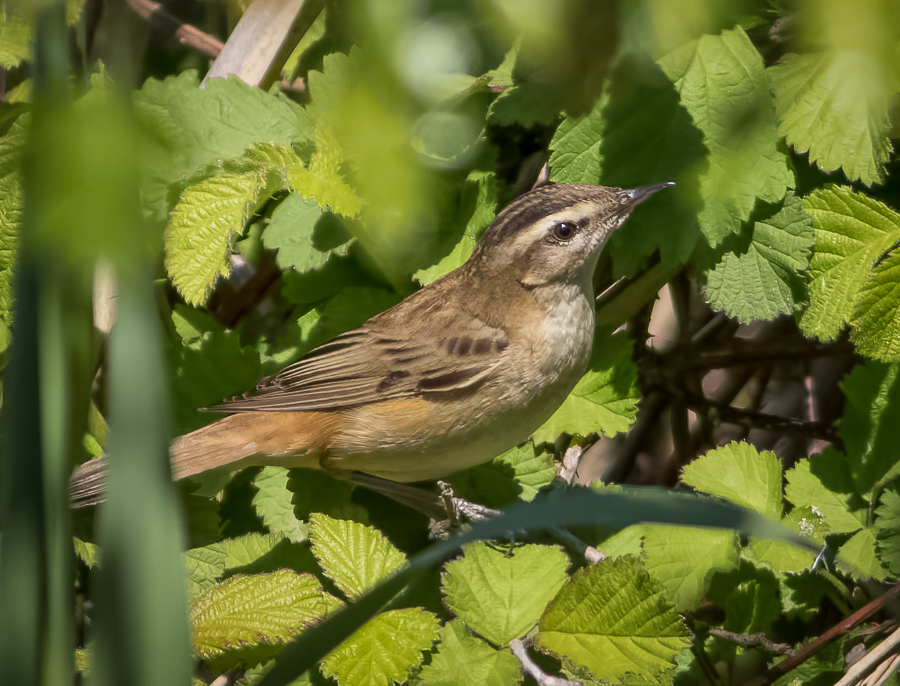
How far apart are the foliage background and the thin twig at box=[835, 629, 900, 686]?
0.33 ft

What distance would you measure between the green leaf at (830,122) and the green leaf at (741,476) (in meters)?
0.77

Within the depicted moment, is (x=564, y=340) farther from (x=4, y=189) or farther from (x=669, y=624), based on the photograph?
(x=4, y=189)

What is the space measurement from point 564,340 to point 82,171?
1666 millimetres

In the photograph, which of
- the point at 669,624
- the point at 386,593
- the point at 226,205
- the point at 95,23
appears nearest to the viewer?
the point at 386,593

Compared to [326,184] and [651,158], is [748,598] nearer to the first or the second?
[651,158]

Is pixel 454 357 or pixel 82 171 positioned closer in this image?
pixel 82 171

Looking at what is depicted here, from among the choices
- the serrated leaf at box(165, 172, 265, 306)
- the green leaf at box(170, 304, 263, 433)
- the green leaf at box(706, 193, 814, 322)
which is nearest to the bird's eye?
the green leaf at box(706, 193, 814, 322)

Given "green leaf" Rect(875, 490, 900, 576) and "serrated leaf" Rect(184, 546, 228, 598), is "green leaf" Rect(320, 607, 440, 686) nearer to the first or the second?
"serrated leaf" Rect(184, 546, 228, 598)

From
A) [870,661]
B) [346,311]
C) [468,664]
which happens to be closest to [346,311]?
[346,311]

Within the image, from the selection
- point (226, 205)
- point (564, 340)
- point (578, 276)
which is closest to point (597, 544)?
point (564, 340)

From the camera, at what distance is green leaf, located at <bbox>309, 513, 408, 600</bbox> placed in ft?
6.10

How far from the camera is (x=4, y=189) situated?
197cm

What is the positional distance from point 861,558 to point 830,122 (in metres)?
1.13

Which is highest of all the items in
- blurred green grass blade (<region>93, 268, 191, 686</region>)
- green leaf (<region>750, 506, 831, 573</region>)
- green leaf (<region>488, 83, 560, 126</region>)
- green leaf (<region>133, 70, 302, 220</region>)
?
green leaf (<region>133, 70, 302, 220</region>)
